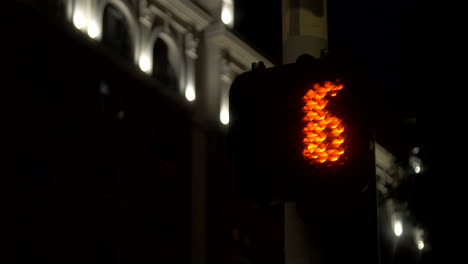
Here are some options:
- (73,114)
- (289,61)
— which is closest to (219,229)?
(73,114)

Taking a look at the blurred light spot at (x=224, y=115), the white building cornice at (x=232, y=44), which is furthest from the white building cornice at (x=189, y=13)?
the blurred light spot at (x=224, y=115)

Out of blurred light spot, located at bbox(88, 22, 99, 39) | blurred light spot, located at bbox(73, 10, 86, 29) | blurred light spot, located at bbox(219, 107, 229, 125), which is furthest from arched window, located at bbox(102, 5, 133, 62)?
blurred light spot, located at bbox(219, 107, 229, 125)

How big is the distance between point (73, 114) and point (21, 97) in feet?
6.53

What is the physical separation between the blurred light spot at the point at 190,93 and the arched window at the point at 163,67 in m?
0.85

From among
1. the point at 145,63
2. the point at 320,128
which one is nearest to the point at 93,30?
the point at 145,63

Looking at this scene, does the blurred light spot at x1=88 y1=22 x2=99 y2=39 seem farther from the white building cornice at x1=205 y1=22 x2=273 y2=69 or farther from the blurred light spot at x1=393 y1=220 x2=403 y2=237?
the blurred light spot at x1=393 y1=220 x2=403 y2=237

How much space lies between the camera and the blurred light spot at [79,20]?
109ft

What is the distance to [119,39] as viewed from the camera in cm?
3516

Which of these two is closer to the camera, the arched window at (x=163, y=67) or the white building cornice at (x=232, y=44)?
the arched window at (x=163, y=67)

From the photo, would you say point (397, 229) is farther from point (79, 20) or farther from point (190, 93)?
point (79, 20)

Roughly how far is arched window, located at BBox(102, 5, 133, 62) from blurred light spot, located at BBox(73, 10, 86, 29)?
857 millimetres

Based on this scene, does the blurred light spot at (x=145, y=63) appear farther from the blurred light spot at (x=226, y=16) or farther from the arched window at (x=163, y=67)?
the blurred light spot at (x=226, y=16)

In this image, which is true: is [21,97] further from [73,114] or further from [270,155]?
[270,155]

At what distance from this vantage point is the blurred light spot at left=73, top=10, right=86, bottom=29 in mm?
33250
